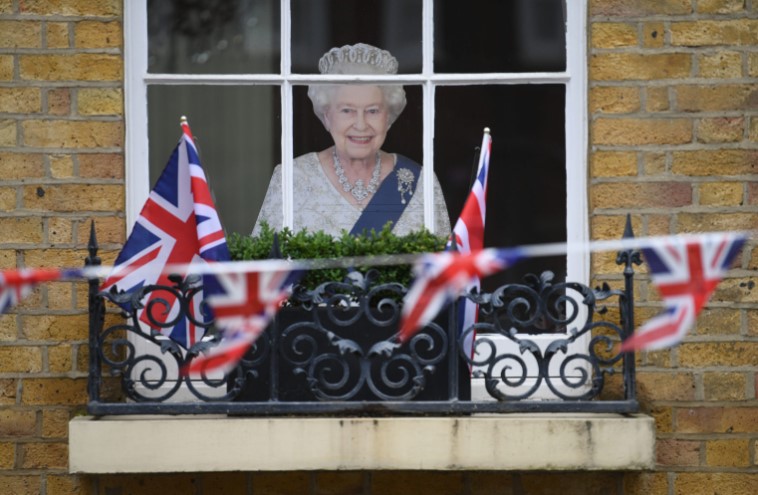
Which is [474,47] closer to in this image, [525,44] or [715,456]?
[525,44]

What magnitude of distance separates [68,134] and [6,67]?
0.43 metres

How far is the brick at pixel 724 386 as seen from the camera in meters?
5.61

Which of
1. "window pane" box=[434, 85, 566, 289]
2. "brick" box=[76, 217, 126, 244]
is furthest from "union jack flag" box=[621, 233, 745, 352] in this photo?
"brick" box=[76, 217, 126, 244]

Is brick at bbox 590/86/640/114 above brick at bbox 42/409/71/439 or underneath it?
above

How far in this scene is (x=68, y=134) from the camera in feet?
18.6

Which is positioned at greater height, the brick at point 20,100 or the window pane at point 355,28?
the window pane at point 355,28

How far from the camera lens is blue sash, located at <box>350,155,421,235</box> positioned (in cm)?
587

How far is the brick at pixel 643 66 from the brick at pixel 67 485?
10.0 feet

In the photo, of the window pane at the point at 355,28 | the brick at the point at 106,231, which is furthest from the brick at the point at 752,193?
the brick at the point at 106,231

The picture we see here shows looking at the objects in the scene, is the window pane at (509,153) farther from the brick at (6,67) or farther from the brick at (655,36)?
the brick at (6,67)

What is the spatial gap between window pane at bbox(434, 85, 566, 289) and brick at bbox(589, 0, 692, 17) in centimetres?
44

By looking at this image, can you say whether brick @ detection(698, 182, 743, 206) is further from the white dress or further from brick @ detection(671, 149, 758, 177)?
the white dress

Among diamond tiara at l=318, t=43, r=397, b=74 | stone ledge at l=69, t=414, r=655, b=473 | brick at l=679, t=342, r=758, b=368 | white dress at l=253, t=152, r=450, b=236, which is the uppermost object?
diamond tiara at l=318, t=43, r=397, b=74

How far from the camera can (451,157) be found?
591cm
